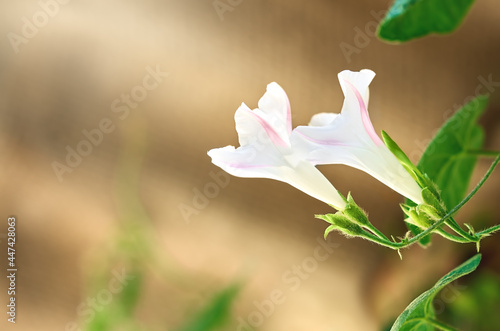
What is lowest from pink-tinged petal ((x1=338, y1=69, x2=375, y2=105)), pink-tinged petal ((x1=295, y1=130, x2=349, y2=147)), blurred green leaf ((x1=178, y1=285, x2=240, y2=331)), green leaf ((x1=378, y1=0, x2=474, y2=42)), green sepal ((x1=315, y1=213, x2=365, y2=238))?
blurred green leaf ((x1=178, y1=285, x2=240, y2=331))

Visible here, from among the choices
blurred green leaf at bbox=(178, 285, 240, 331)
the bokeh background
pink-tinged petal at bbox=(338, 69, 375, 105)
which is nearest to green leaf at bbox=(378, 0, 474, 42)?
pink-tinged petal at bbox=(338, 69, 375, 105)

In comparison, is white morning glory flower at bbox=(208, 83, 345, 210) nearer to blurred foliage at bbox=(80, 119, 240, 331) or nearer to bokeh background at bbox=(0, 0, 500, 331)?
blurred foliage at bbox=(80, 119, 240, 331)

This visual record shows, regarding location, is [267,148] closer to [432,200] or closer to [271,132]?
[271,132]

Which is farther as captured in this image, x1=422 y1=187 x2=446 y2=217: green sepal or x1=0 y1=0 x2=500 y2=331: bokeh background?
x1=0 y1=0 x2=500 y2=331: bokeh background

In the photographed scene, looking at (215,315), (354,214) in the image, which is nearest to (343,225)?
(354,214)

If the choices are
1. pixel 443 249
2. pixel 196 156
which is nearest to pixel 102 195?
pixel 196 156

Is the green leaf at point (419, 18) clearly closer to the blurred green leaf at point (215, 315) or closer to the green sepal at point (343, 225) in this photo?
the green sepal at point (343, 225)
